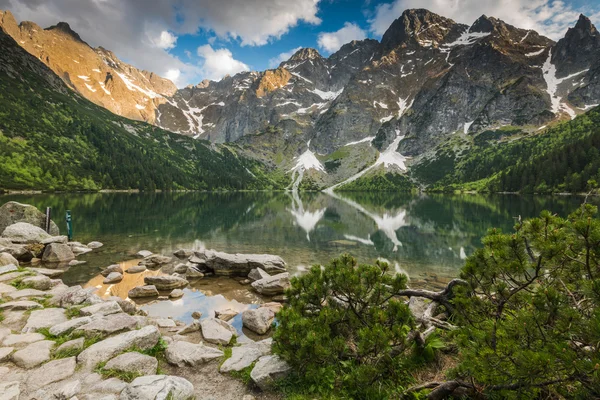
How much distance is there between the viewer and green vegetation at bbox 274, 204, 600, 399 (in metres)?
3.63

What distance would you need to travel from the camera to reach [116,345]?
26.9 feet

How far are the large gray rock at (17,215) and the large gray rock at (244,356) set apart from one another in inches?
1282

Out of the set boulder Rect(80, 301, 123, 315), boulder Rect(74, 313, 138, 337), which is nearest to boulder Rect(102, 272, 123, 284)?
boulder Rect(80, 301, 123, 315)

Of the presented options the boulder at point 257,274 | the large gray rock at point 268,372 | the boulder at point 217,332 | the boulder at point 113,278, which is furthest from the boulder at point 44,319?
the boulder at point 257,274

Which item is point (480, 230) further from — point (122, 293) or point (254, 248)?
point (122, 293)

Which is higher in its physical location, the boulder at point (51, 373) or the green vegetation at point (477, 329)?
the green vegetation at point (477, 329)

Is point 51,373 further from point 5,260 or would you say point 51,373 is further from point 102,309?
point 5,260

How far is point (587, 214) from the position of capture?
17.6ft

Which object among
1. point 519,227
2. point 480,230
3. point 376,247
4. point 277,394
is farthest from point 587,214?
point 480,230

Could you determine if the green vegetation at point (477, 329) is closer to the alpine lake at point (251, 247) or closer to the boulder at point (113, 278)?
the alpine lake at point (251, 247)

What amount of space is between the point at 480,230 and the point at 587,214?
3935 centimetres

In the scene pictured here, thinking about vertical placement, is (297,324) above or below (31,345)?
above

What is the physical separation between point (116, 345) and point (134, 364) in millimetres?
1138

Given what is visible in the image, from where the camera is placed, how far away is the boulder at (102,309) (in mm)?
11020
